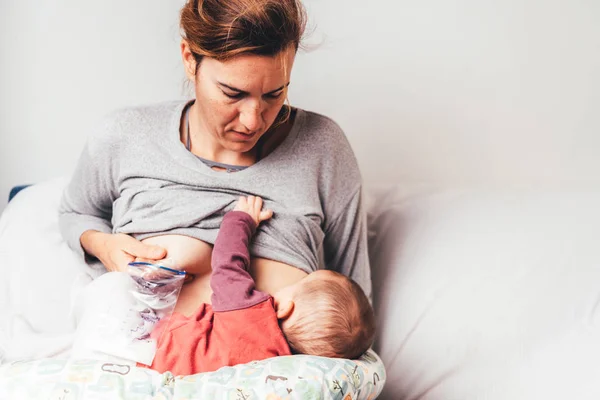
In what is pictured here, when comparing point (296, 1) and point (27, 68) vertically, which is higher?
point (296, 1)

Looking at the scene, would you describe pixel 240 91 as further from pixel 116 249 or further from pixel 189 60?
pixel 116 249

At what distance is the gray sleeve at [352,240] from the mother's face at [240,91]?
1.13 ft

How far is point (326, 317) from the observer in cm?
121

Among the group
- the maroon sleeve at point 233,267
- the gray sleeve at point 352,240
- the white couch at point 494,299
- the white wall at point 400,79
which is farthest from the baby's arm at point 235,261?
the white wall at point 400,79

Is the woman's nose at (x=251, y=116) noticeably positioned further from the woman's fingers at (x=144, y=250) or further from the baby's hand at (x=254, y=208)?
the woman's fingers at (x=144, y=250)

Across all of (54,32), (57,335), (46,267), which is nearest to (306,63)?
(54,32)

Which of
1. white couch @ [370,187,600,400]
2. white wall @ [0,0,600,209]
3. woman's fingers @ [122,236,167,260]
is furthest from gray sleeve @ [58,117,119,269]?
white couch @ [370,187,600,400]

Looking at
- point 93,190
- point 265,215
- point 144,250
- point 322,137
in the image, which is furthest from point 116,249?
point 322,137

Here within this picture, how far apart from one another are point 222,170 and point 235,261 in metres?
0.27

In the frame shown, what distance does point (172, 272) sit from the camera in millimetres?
1313

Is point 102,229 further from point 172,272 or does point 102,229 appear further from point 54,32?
point 54,32

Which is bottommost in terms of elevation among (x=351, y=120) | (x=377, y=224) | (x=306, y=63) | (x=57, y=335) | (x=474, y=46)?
(x=57, y=335)

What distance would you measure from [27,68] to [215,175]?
2.90 feet

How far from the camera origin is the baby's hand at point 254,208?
1.42 m
